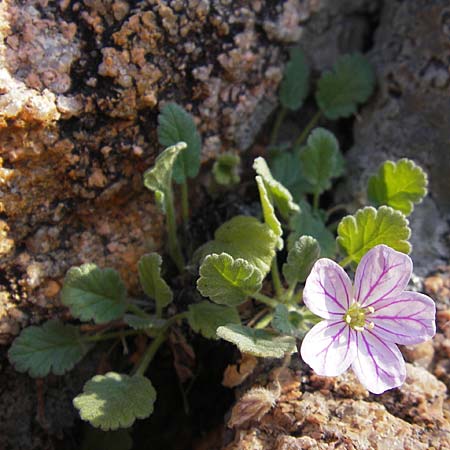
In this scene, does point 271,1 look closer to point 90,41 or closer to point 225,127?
point 225,127

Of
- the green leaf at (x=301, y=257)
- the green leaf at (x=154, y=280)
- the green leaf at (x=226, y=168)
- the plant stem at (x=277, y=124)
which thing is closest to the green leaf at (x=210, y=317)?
the green leaf at (x=154, y=280)

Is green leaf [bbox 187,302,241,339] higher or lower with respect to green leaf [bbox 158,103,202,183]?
lower

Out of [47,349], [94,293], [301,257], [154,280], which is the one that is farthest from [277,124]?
[47,349]

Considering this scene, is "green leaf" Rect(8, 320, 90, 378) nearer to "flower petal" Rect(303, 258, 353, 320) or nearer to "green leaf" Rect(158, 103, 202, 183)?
"green leaf" Rect(158, 103, 202, 183)

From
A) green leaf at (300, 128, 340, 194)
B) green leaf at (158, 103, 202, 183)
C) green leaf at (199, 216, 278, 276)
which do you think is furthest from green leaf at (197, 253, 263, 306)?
green leaf at (300, 128, 340, 194)

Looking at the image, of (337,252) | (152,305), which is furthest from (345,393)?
(152,305)

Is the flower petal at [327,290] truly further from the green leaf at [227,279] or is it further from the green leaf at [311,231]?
the green leaf at [311,231]
